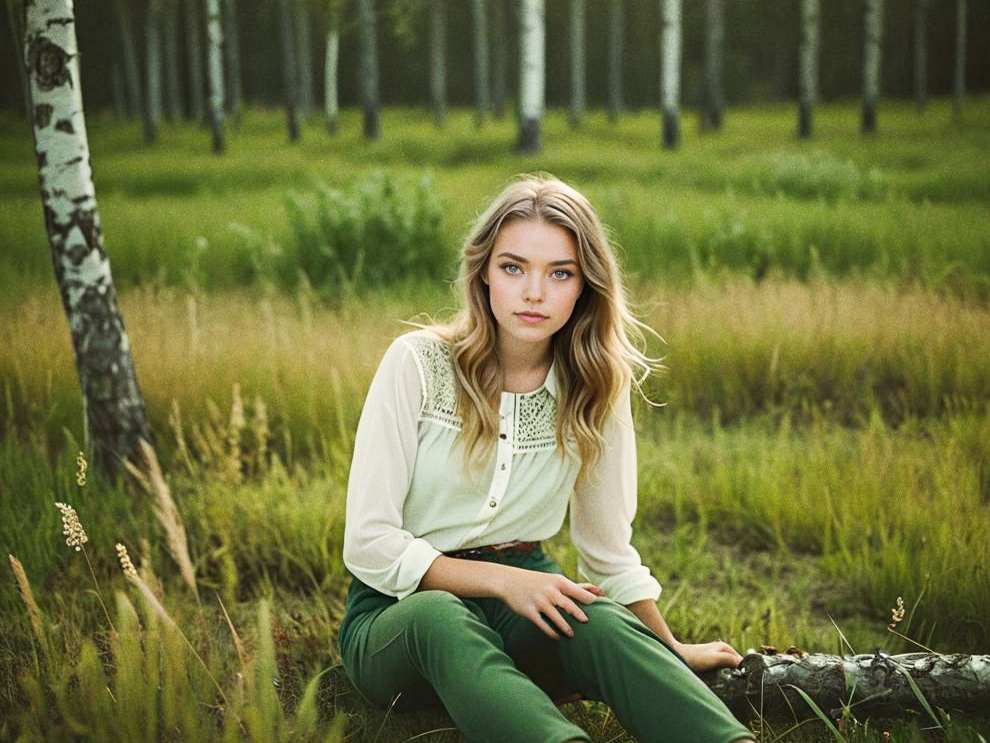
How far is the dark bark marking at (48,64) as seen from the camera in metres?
2.96

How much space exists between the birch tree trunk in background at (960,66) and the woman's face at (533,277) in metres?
8.38

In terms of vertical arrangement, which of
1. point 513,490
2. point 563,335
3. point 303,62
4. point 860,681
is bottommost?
point 860,681

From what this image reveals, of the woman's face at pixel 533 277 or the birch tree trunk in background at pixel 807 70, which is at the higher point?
the birch tree trunk in background at pixel 807 70

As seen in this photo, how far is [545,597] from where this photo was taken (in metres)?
1.76

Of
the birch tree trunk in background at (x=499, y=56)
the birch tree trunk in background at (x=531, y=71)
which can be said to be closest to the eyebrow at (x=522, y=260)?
the birch tree trunk in background at (x=531, y=71)

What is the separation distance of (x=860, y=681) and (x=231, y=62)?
19.6m

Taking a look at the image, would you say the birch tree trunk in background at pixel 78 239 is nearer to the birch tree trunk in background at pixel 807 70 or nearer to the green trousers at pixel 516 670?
the green trousers at pixel 516 670

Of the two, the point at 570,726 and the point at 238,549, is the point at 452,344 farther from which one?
the point at 238,549

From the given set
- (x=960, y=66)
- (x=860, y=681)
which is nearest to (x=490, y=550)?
(x=860, y=681)

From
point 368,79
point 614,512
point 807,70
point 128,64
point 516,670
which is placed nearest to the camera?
point 516,670

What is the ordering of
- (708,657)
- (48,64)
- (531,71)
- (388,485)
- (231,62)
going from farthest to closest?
(231,62), (531,71), (48,64), (708,657), (388,485)

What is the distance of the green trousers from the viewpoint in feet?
5.10

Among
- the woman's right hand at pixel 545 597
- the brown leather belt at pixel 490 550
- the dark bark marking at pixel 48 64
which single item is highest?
the dark bark marking at pixel 48 64

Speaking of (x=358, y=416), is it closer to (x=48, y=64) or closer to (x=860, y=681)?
(x=48, y=64)
